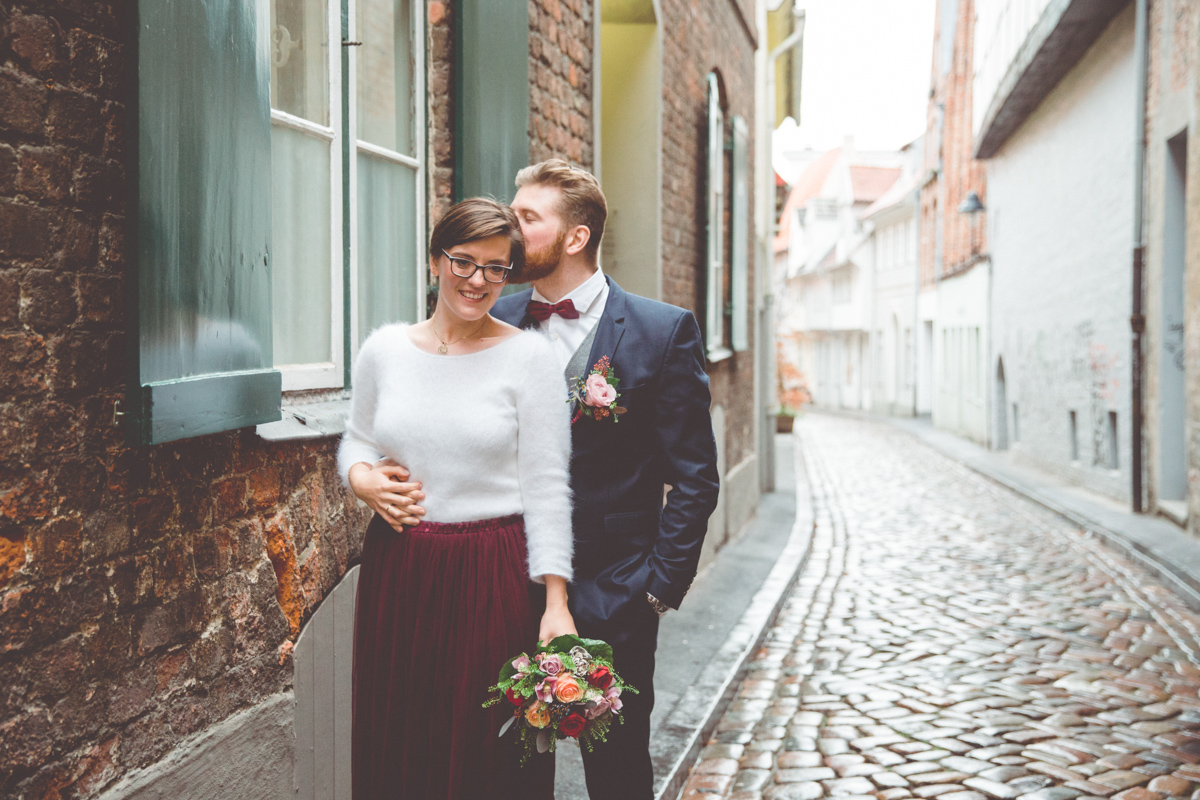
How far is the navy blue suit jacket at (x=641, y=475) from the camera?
2553 millimetres

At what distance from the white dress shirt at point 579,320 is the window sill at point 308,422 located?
689mm

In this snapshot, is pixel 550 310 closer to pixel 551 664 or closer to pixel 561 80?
pixel 551 664

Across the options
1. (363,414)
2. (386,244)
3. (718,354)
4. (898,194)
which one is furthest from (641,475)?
(898,194)

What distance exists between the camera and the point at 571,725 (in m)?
2.29

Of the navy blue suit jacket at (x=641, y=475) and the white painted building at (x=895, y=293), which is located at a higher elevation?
the white painted building at (x=895, y=293)

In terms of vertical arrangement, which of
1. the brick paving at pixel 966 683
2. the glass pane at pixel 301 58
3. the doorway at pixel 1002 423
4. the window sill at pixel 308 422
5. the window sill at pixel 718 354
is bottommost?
the brick paving at pixel 966 683

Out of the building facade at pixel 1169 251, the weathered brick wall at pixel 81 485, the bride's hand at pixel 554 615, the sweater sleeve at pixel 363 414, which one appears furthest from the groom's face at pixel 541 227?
the building facade at pixel 1169 251

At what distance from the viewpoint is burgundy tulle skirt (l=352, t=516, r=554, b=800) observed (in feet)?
7.62

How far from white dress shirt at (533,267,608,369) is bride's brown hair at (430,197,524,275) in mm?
388

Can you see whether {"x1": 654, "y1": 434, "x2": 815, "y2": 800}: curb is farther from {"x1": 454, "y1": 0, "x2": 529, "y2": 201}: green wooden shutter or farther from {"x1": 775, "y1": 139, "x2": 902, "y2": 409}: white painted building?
{"x1": 775, "y1": 139, "x2": 902, "y2": 409}: white painted building

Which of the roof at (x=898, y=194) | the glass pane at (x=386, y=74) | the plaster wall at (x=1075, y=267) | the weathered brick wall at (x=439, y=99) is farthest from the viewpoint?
the roof at (x=898, y=194)

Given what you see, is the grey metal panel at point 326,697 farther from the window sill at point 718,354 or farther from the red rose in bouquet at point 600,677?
the window sill at point 718,354

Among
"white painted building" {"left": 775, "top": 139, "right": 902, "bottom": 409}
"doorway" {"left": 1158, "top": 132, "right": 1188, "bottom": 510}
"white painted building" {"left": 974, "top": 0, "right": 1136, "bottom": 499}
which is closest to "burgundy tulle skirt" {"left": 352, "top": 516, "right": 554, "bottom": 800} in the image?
"doorway" {"left": 1158, "top": 132, "right": 1188, "bottom": 510}

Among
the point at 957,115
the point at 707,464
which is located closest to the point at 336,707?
the point at 707,464
